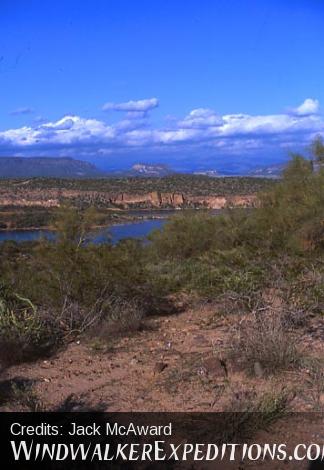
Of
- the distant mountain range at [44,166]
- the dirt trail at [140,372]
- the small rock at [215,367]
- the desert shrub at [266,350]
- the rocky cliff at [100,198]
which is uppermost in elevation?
the distant mountain range at [44,166]

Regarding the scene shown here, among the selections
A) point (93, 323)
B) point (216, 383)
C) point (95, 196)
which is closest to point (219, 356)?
point (216, 383)

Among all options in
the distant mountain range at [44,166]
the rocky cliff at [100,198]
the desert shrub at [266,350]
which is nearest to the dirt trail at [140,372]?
the desert shrub at [266,350]

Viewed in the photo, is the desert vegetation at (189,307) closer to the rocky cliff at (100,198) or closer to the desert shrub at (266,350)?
the desert shrub at (266,350)

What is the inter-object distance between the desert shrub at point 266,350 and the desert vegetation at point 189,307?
1 centimetres

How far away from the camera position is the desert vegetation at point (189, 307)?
617cm

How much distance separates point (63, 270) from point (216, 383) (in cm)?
405

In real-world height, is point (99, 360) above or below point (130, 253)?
below

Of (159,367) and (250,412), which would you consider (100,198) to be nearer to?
(159,367)

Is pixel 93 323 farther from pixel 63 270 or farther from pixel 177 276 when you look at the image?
pixel 177 276

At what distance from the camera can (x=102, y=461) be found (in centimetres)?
444

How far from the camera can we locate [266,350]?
638cm

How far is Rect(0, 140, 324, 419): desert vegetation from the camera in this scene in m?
6.17

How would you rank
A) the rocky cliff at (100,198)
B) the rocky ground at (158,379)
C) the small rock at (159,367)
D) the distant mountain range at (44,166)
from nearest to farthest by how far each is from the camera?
the rocky ground at (158,379) → the small rock at (159,367) → the rocky cliff at (100,198) → the distant mountain range at (44,166)

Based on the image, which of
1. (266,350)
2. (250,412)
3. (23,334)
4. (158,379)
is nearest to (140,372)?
(158,379)
